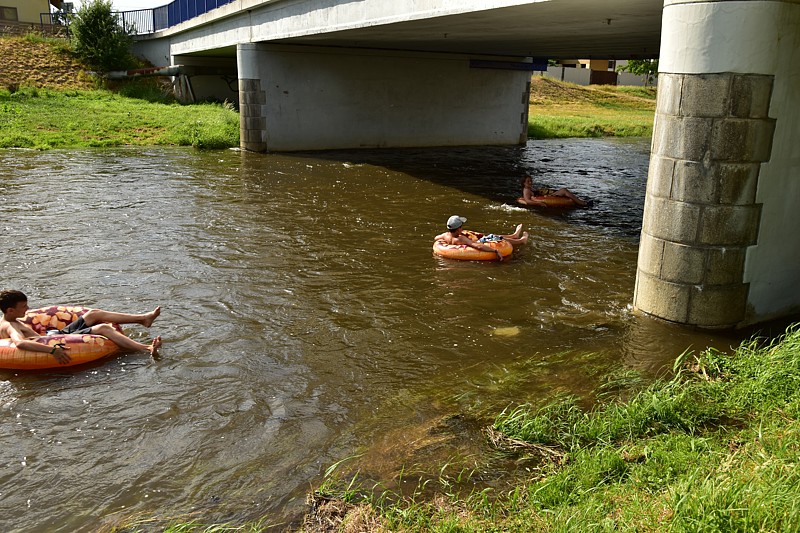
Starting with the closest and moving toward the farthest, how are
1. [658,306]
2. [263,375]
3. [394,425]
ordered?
[394,425], [263,375], [658,306]

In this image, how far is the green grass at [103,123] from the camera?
24281 millimetres

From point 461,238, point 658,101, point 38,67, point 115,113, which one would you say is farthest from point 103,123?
point 658,101

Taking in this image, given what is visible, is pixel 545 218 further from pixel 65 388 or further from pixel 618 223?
pixel 65 388

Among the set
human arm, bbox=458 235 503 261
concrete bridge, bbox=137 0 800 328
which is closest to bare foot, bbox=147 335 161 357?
human arm, bbox=458 235 503 261

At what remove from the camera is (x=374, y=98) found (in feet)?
85.0

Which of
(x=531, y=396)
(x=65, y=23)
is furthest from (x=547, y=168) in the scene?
(x=65, y=23)

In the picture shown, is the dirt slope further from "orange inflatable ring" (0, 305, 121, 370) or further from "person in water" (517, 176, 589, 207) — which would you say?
"orange inflatable ring" (0, 305, 121, 370)

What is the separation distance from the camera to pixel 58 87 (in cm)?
3453

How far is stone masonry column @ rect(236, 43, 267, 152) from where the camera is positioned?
23.0 meters

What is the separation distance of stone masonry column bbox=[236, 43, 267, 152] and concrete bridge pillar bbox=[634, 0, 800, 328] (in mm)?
17557

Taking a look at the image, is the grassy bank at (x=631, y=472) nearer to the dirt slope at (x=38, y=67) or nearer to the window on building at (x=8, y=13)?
the dirt slope at (x=38, y=67)

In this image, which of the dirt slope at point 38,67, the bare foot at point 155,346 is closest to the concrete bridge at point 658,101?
the bare foot at point 155,346

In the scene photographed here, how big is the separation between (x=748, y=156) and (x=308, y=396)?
5.28 meters

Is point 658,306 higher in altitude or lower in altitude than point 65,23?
lower
